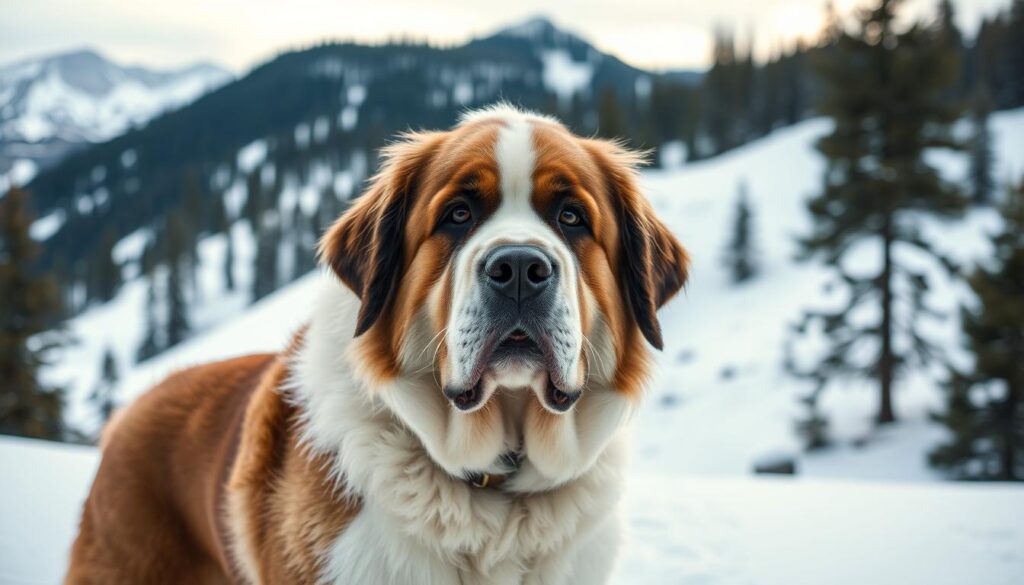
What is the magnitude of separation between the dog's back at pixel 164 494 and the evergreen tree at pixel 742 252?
3687 cm

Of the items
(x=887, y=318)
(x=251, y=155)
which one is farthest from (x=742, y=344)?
(x=251, y=155)

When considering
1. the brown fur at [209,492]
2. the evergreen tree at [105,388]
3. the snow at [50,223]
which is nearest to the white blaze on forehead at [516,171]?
the brown fur at [209,492]

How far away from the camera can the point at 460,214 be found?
2.80 metres

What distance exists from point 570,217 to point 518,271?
559 millimetres

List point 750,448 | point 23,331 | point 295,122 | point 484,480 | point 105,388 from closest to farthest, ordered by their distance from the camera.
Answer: point 484,480
point 23,331
point 750,448
point 105,388
point 295,122

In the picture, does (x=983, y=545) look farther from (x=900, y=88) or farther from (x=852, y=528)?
(x=900, y=88)

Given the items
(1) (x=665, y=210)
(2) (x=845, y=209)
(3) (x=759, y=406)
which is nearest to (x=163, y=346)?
(1) (x=665, y=210)

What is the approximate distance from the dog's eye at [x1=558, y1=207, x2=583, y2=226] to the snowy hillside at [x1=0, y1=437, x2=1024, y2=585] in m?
2.28

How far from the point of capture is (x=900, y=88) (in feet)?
60.4

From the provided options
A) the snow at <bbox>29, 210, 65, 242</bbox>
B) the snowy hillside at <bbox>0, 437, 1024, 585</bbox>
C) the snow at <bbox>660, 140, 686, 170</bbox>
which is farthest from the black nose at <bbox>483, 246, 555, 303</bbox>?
the snow at <bbox>29, 210, 65, 242</bbox>

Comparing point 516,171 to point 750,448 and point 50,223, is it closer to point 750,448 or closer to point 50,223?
point 750,448

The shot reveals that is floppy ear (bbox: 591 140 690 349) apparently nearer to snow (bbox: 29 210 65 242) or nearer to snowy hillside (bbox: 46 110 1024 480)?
snowy hillside (bbox: 46 110 1024 480)

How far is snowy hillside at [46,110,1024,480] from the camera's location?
19953 mm

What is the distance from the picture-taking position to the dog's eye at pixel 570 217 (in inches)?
112
